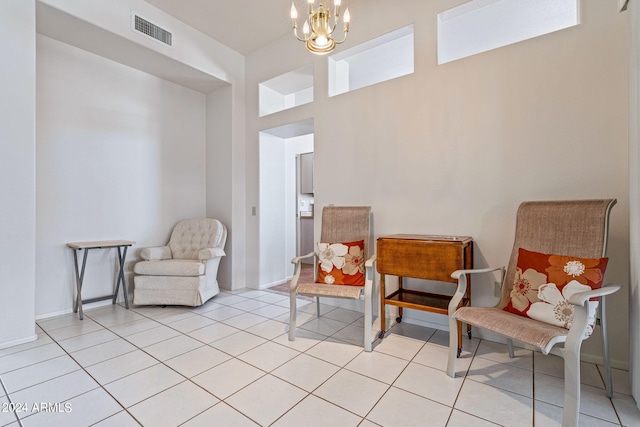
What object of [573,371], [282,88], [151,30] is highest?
[151,30]

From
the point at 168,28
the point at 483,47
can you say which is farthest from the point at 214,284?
the point at 483,47

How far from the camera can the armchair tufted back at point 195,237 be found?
11.5ft

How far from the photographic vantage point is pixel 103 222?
3.18 metres

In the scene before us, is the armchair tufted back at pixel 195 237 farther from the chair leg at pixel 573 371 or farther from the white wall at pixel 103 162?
the chair leg at pixel 573 371

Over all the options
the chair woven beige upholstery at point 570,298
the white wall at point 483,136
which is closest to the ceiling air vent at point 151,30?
the white wall at point 483,136

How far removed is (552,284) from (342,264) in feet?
4.77

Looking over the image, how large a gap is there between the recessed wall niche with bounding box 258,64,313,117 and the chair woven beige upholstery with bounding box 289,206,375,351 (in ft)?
5.67

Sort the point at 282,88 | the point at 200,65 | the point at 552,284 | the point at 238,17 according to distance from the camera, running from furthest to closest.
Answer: the point at 282,88, the point at 200,65, the point at 238,17, the point at 552,284

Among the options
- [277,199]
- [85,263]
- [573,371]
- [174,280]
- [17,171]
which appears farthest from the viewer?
[277,199]

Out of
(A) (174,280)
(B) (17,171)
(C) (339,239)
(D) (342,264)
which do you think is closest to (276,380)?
(D) (342,264)

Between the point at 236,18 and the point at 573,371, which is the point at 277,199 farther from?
the point at 573,371

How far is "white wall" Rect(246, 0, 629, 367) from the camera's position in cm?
186

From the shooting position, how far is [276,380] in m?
1.75

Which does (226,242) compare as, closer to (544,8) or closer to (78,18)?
(78,18)
